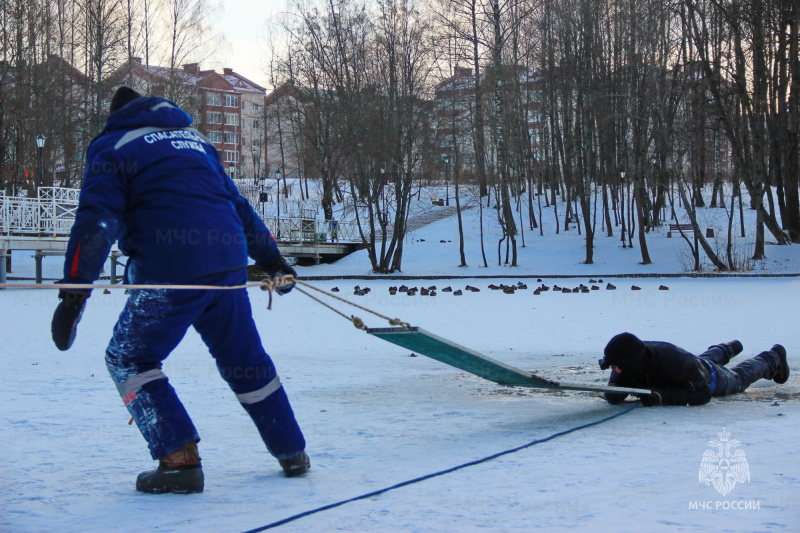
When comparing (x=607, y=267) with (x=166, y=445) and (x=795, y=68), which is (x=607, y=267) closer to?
(x=795, y=68)

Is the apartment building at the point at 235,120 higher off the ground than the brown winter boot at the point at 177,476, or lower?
higher

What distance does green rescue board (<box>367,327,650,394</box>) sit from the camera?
4027mm

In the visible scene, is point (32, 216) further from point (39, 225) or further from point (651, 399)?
point (651, 399)

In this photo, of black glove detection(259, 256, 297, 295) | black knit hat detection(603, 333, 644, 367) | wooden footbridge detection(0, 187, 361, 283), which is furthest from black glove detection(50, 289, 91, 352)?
wooden footbridge detection(0, 187, 361, 283)

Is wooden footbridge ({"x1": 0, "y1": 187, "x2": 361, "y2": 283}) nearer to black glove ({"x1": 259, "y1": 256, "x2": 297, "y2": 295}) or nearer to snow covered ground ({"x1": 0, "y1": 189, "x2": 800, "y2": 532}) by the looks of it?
snow covered ground ({"x1": 0, "y1": 189, "x2": 800, "y2": 532})

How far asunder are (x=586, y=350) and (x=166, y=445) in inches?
225

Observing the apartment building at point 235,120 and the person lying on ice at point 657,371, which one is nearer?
the person lying on ice at point 657,371

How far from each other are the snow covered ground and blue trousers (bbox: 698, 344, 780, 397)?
0.14 m

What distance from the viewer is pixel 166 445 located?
10.5ft

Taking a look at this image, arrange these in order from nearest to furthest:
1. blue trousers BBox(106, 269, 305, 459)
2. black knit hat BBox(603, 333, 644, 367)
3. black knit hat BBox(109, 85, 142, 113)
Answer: blue trousers BBox(106, 269, 305, 459), black knit hat BBox(109, 85, 142, 113), black knit hat BBox(603, 333, 644, 367)

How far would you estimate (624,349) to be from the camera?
4844 millimetres

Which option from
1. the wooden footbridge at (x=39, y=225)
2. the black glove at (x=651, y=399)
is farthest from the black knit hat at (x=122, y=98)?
the wooden footbridge at (x=39, y=225)

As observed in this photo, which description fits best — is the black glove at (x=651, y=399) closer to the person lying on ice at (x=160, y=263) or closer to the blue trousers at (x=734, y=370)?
the blue trousers at (x=734, y=370)

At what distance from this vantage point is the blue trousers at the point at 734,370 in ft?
17.4
